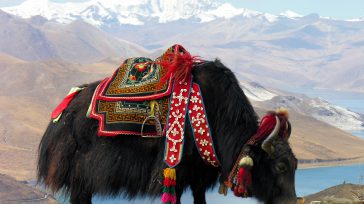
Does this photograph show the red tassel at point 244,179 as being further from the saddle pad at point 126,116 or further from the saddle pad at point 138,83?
the saddle pad at point 138,83

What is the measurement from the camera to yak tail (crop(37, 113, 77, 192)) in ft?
19.8

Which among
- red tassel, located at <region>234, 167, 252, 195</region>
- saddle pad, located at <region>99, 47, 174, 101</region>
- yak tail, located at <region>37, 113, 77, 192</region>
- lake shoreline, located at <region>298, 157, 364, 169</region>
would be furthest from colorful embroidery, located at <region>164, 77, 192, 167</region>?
lake shoreline, located at <region>298, 157, 364, 169</region>

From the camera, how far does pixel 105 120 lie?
5746 mm

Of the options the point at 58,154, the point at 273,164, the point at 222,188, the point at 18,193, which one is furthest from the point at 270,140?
the point at 18,193

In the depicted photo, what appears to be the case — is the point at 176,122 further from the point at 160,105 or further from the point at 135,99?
the point at 135,99

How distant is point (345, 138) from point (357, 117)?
23391 mm

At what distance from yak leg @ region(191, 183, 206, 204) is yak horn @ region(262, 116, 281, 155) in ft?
3.25

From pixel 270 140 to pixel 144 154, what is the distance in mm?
1250

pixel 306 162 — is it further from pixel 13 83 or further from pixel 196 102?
pixel 196 102

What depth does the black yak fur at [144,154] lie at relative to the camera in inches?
207

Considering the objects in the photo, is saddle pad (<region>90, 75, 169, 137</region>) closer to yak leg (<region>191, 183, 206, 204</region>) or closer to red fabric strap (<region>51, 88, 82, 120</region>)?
red fabric strap (<region>51, 88, 82, 120</region>)

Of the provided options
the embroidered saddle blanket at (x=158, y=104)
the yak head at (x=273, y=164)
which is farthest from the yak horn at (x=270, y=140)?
the embroidered saddle blanket at (x=158, y=104)

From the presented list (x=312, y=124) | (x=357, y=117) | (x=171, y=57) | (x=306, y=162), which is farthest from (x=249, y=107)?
(x=357, y=117)

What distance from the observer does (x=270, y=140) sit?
491cm
